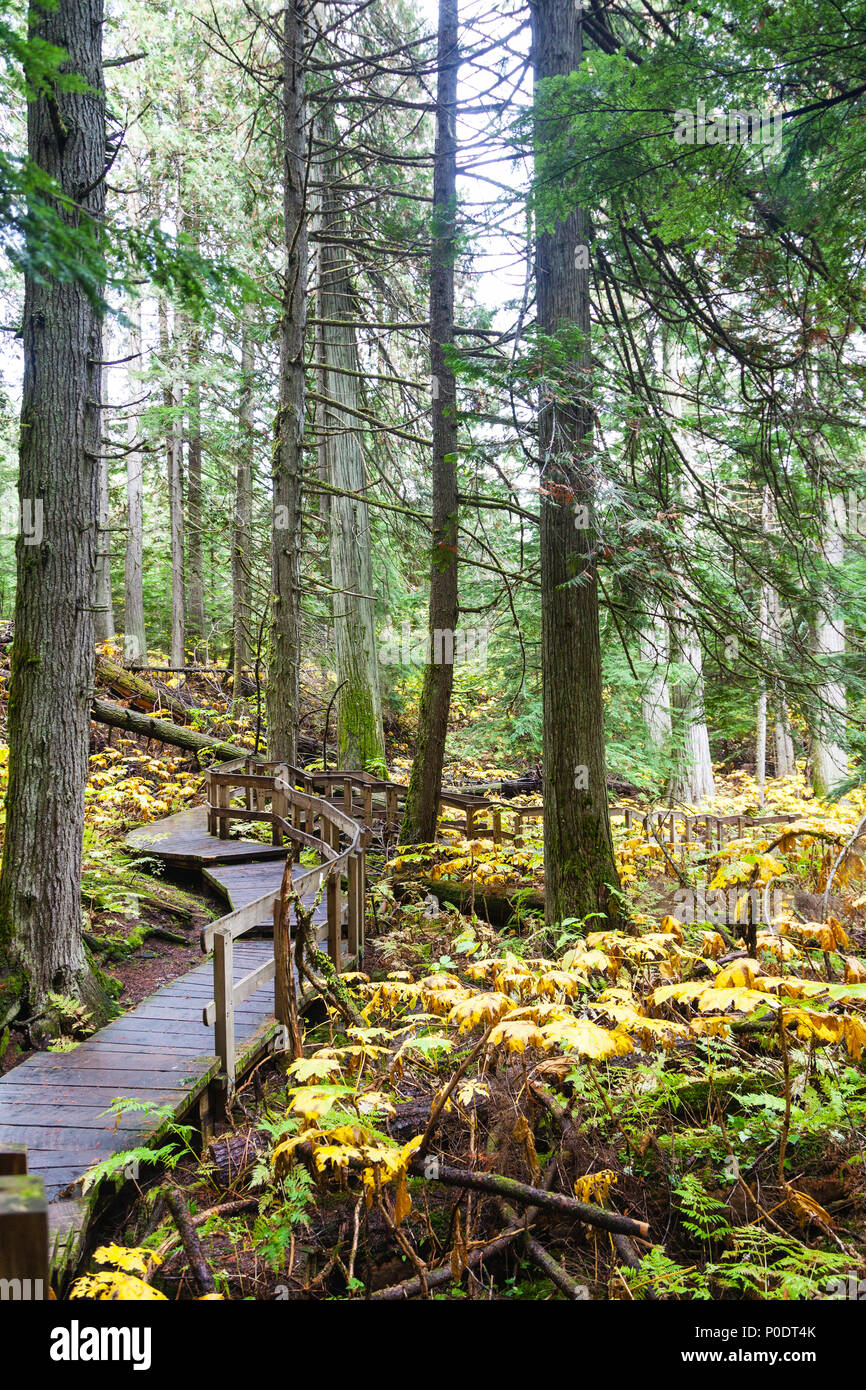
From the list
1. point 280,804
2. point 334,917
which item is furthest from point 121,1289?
point 280,804

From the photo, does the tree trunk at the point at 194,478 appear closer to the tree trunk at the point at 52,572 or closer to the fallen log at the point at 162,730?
the fallen log at the point at 162,730

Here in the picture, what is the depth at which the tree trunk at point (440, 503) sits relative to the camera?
9164 mm

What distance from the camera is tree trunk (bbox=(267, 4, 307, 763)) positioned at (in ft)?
31.9

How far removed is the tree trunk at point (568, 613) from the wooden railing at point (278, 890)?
6.51ft

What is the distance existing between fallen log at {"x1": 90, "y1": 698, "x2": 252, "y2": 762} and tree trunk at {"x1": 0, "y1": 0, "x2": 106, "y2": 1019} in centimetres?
769

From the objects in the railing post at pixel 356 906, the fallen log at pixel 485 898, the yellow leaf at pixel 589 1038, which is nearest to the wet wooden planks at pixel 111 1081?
the railing post at pixel 356 906

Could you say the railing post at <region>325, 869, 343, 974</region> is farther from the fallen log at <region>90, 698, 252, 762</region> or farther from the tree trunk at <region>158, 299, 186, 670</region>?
the tree trunk at <region>158, 299, 186, 670</region>

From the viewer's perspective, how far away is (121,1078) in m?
4.75

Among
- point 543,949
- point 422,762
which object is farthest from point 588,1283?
point 422,762

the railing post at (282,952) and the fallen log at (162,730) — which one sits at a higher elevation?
the fallen log at (162,730)

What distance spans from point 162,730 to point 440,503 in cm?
754

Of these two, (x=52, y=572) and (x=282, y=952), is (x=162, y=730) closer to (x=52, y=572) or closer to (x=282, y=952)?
(x=52, y=572)

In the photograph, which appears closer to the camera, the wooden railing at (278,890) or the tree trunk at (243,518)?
the wooden railing at (278,890)
